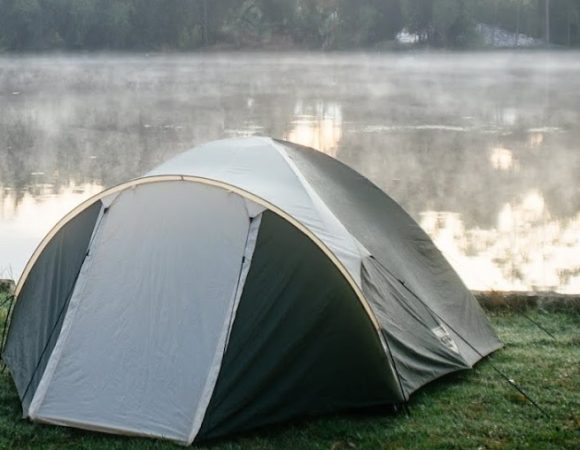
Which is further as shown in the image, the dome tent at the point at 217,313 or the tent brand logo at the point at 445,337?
the tent brand logo at the point at 445,337

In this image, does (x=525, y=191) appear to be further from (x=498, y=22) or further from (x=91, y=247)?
(x=498, y=22)

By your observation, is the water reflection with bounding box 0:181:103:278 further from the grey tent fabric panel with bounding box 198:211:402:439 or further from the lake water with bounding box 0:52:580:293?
the grey tent fabric panel with bounding box 198:211:402:439

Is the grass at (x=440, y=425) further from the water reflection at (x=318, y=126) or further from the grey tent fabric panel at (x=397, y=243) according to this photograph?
the water reflection at (x=318, y=126)

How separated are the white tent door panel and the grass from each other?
134 millimetres

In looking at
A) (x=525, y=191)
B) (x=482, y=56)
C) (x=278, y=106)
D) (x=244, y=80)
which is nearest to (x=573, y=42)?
(x=482, y=56)

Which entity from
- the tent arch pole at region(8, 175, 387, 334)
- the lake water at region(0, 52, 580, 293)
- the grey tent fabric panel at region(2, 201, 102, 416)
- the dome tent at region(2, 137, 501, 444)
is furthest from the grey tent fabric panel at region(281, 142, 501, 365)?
the lake water at region(0, 52, 580, 293)

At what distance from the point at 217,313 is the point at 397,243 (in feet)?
4.25

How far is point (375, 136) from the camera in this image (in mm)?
21516

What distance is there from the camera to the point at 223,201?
4.98 meters

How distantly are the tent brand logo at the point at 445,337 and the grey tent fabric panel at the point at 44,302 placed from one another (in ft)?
5.75

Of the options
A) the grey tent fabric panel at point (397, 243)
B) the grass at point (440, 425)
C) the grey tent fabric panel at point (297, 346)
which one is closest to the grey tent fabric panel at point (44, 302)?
the grass at point (440, 425)

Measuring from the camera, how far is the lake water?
10672 mm

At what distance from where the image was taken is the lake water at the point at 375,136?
35.0ft

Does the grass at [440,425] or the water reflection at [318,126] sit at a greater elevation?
the grass at [440,425]
